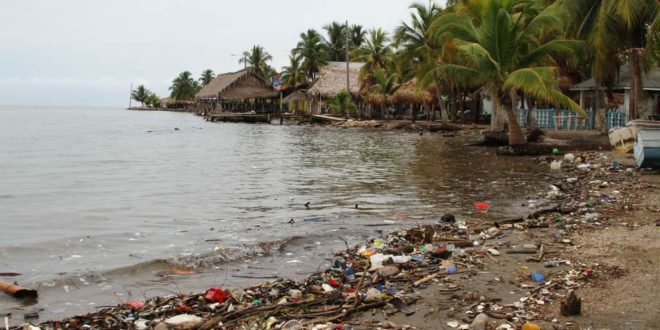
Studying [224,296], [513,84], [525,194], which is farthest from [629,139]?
[224,296]

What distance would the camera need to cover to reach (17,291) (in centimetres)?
575

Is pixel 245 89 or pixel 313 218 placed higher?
pixel 245 89

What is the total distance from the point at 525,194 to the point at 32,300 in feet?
29.2

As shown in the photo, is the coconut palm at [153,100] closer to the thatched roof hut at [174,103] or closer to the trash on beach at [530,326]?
the thatched roof hut at [174,103]

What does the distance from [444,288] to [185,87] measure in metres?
116

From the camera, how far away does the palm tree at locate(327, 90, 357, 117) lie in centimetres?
4792

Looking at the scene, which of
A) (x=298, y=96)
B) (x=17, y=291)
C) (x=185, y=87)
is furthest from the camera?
(x=185, y=87)

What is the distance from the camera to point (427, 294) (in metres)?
5.12

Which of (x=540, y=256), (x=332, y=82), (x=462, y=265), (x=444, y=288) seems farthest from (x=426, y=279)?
(x=332, y=82)

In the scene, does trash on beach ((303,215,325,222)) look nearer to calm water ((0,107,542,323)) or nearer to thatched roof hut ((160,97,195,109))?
calm water ((0,107,542,323))

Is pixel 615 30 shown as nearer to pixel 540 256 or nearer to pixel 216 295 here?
pixel 540 256

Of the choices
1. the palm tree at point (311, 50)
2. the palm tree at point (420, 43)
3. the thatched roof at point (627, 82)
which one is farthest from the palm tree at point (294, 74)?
the thatched roof at point (627, 82)

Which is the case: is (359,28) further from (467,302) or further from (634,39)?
(467,302)

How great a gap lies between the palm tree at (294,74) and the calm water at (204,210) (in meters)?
40.9
